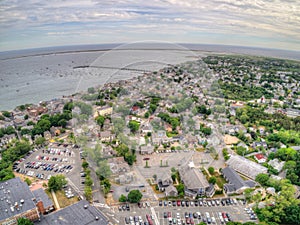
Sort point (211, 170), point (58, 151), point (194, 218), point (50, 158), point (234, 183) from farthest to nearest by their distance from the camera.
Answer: point (58, 151)
point (50, 158)
point (211, 170)
point (234, 183)
point (194, 218)

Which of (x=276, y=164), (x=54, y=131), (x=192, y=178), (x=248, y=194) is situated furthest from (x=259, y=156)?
(x=54, y=131)

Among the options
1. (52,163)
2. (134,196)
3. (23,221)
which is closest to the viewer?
(23,221)

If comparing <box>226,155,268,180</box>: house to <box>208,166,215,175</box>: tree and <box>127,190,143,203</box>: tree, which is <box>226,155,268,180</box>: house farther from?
<box>127,190,143,203</box>: tree

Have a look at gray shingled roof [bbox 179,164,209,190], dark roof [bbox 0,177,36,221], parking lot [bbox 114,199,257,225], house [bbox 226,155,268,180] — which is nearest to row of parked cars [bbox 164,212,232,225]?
parking lot [bbox 114,199,257,225]

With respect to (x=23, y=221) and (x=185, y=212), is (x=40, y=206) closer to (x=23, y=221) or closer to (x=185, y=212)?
(x=23, y=221)

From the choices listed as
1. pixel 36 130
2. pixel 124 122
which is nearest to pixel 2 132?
pixel 36 130

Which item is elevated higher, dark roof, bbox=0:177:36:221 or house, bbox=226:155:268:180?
dark roof, bbox=0:177:36:221

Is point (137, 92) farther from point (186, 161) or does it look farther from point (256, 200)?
point (256, 200)
